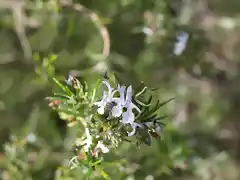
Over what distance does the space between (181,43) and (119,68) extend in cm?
14

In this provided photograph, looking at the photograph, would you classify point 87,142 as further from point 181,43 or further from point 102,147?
point 181,43

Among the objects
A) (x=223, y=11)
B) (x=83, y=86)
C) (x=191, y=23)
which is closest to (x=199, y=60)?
(x=191, y=23)

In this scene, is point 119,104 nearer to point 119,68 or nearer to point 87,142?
point 87,142

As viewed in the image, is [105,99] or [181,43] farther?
[181,43]

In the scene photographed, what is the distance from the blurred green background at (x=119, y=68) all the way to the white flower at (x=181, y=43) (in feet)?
0.04

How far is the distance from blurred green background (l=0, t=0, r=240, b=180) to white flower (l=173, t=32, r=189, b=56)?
0.04 feet

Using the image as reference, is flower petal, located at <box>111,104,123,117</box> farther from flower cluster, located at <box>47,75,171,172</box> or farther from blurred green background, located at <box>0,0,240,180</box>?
blurred green background, located at <box>0,0,240,180</box>

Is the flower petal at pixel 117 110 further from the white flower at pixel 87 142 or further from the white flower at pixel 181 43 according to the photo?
the white flower at pixel 181 43

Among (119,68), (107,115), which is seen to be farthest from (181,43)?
(107,115)

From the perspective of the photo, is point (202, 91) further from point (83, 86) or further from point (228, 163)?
point (83, 86)

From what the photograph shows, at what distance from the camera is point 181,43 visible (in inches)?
36.9

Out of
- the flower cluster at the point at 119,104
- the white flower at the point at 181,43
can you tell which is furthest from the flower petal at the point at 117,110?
the white flower at the point at 181,43

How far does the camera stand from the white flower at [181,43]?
938 millimetres

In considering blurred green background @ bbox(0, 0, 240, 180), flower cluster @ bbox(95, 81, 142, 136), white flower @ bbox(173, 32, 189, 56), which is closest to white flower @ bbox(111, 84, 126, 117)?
flower cluster @ bbox(95, 81, 142, 136)
